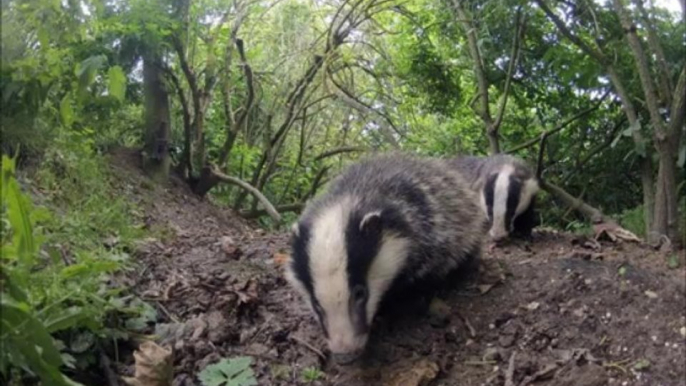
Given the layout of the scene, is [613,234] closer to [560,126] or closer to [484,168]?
[484,168]

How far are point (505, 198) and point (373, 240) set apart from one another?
2.30m

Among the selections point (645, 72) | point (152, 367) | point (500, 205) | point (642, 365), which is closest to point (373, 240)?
point (152, 367)

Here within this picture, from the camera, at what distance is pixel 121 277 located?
11.9 feet

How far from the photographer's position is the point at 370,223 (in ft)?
10.9

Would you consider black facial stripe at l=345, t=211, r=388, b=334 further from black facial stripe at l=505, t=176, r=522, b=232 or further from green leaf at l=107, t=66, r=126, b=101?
black facial stripe at l=505, t=176, r=522, b=232

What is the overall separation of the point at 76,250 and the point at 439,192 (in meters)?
1.75

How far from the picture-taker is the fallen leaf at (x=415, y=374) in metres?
3.16

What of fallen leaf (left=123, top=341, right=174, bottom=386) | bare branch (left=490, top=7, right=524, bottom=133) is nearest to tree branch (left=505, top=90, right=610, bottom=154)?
bare branch (left=490, top=7, right=524, bottom=133)

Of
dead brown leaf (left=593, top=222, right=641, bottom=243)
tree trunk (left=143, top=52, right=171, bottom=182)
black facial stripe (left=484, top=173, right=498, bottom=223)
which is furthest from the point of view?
tree trunk (left=143, top=52, right=171, bottom=182)

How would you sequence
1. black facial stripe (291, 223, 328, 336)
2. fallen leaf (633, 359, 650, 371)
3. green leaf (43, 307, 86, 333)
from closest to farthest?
green leaf (43, 307, 86, 333) < fallen leaf (633, 359, 650, 371) < black facial stripe (291, 223, 328, 336)

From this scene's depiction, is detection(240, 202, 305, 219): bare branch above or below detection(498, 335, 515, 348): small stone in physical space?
below

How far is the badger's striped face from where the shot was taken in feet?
10.3

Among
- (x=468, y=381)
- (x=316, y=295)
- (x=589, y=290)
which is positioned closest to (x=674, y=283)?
(x=589, y=290)

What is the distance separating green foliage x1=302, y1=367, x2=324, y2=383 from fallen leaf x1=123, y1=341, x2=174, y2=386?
542 millimetres
